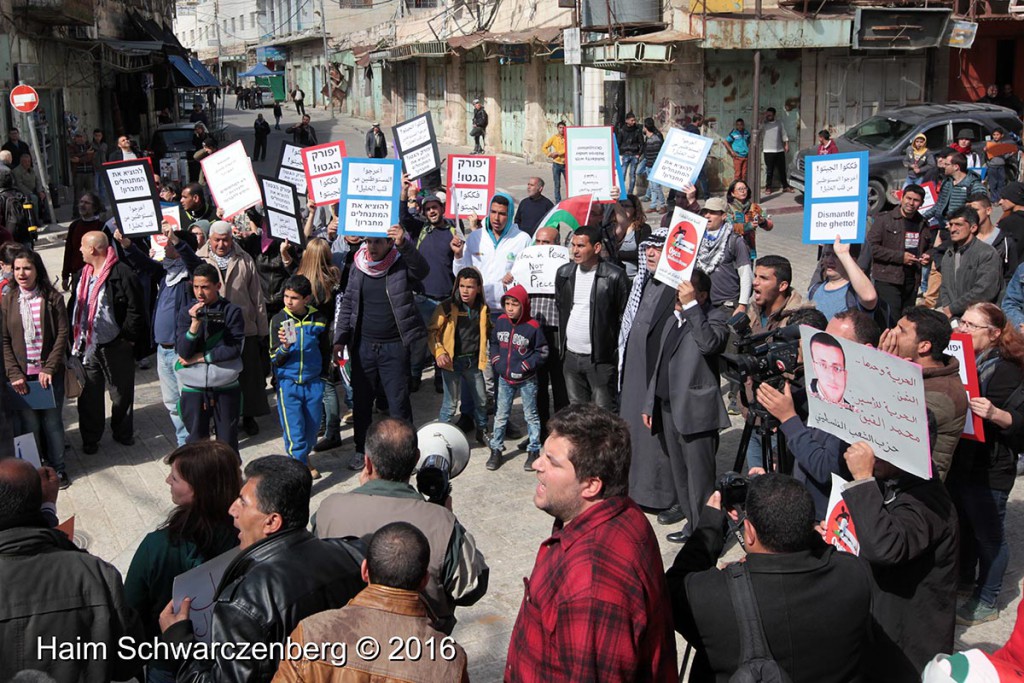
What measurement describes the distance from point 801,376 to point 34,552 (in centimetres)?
320

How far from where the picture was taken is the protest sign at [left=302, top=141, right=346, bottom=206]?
966 centimetres

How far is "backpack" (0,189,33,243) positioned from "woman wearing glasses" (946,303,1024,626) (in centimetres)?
1162

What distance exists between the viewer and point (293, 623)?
10.4ft

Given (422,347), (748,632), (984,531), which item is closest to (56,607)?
(748,632)

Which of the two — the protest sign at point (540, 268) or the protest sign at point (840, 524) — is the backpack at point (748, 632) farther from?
the protest sign at point (540, 268)

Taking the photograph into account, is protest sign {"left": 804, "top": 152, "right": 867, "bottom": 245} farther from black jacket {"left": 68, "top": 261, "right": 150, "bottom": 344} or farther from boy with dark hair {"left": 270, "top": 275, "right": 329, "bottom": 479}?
black jacket {"left": 68, "top": 261, "right": 150, "bottom": 344}

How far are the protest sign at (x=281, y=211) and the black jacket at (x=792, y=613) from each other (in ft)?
Answer: 21.6

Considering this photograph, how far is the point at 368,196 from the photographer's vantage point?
8.09 m

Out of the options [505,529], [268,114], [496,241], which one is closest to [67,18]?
[496,241]

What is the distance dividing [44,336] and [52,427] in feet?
2.24

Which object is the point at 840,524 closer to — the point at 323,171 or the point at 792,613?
the point at 792,613

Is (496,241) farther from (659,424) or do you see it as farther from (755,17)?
(755,17)

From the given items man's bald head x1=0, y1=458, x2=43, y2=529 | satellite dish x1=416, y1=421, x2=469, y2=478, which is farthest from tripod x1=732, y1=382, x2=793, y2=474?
man's bald head x1=0, y1=458, x2=43, y2=529

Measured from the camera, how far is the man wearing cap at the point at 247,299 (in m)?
8.13
